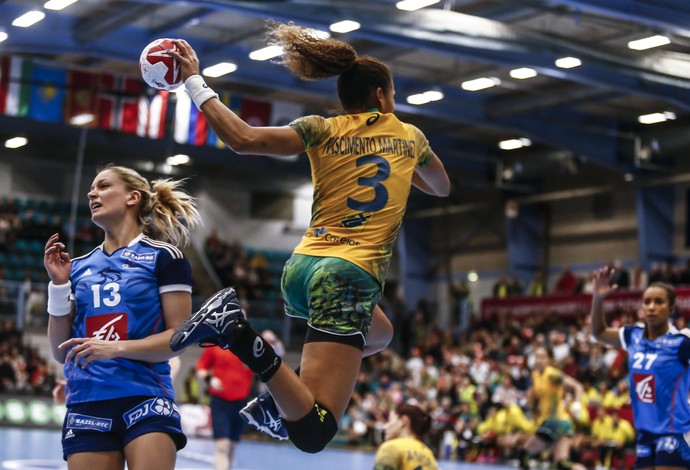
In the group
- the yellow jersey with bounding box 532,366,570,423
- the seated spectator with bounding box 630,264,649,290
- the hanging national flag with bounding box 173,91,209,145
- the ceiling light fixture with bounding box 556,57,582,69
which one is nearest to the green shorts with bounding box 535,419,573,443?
the yellow jersey with bounding box 532,366,570,423

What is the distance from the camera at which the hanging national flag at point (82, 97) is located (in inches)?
932

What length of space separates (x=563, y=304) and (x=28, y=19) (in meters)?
15.2

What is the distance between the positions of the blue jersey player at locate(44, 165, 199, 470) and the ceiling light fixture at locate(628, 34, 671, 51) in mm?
17273

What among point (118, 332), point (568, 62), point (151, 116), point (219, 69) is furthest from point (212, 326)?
point (151, 116)

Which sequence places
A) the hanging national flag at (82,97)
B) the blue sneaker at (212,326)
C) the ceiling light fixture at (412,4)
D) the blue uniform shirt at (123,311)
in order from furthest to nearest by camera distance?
the hanging national flag at (82,97), the ceiling light fixture at (412,4), the blue uniform shirt at (123,311), the blue sneaker at (212,326)

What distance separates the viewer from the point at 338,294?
4594 millimetres

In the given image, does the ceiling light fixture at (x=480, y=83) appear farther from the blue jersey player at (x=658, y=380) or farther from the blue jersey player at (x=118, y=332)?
the blue jersey player at (x=118, y=332)

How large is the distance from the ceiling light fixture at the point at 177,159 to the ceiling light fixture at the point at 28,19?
9333 millimetres

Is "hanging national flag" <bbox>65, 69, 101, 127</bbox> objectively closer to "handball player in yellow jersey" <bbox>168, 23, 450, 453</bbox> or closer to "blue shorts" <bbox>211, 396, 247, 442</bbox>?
"blue shorts" <bbox>211, 396, 247, 442</bbox>

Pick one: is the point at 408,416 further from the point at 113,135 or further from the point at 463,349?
the point at 113,135

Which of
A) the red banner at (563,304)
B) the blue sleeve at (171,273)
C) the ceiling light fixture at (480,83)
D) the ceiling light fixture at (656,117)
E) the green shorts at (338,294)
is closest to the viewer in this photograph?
the green shorts at (338,294)

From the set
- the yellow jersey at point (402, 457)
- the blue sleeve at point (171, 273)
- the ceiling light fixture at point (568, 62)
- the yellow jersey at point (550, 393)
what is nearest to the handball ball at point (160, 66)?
the blue sleeve at point (171, 273)

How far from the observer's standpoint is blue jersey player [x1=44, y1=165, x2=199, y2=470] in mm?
4656

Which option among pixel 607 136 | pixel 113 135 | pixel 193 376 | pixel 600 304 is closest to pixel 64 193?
pixel 113 135
